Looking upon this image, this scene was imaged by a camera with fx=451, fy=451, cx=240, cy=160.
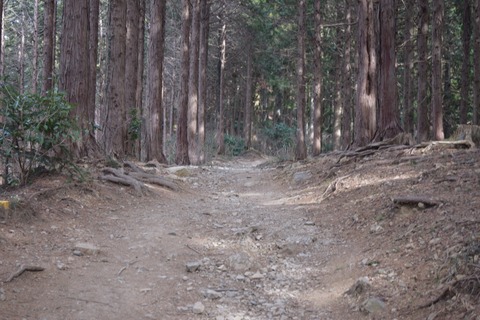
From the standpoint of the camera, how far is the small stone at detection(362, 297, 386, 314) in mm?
3961

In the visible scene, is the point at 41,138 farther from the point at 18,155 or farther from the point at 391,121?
the point at 391,121

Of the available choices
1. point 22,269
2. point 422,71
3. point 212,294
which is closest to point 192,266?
point 212,294

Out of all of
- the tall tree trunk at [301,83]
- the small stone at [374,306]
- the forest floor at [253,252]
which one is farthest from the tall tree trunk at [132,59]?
the small stone at [374,306]

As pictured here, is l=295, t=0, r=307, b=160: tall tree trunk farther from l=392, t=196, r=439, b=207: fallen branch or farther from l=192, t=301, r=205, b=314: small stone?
l=192, t=301, r=205, b=314: small stone

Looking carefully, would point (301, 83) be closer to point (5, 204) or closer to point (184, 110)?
point (184, 110)

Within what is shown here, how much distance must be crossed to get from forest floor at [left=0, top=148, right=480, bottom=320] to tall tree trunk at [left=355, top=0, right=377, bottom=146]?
3.80 m

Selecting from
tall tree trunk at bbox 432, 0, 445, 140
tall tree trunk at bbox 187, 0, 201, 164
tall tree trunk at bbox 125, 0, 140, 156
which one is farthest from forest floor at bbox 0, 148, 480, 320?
tall tree trunk at bbox 187, 0, 201, 164

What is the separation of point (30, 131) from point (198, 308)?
13.1 feet

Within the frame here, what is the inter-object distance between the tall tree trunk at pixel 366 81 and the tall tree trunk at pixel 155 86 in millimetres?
6423

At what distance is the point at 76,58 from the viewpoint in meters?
8.70

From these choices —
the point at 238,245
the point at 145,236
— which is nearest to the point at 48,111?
the point at 145,236

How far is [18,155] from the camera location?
6.56 m

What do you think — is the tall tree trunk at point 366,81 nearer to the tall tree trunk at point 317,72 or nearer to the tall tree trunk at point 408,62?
the tall tree trunk at point 408,62

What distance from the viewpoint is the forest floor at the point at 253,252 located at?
156 inches
